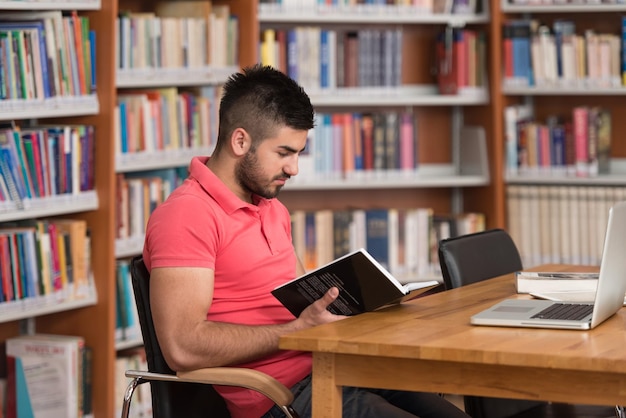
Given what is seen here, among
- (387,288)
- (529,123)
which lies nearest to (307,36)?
(529,123)

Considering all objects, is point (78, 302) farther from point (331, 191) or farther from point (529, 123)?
point (529, 123)

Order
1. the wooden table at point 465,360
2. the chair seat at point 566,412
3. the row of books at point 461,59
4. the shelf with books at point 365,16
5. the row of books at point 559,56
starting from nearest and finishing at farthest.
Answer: the wooden table at point 465,360 → the chair seat at point 566,412 → the shelf with books at point 365,16 → the row of books at point 559,56 → the row of books at point 461,59

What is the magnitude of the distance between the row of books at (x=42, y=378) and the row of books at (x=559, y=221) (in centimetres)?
217

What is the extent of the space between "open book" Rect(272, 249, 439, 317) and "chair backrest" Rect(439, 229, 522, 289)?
53 centimetres

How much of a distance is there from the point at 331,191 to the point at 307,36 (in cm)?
78

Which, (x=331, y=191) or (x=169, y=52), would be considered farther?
(x=331, y=191)

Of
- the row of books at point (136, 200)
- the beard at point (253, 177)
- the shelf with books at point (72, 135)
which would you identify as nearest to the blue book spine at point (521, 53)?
the row of books at point (136, 200)

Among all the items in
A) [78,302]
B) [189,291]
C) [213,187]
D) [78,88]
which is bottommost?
[78,302]

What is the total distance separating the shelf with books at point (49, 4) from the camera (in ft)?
12.0

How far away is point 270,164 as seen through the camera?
2637 mm

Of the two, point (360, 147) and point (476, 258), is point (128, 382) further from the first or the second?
point (476, 258)

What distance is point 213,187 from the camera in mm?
2613

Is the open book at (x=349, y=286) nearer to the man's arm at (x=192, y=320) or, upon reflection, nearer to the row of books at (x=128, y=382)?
Result: the man's arm at (x=192, y=320)

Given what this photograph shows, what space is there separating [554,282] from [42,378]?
2047mm
